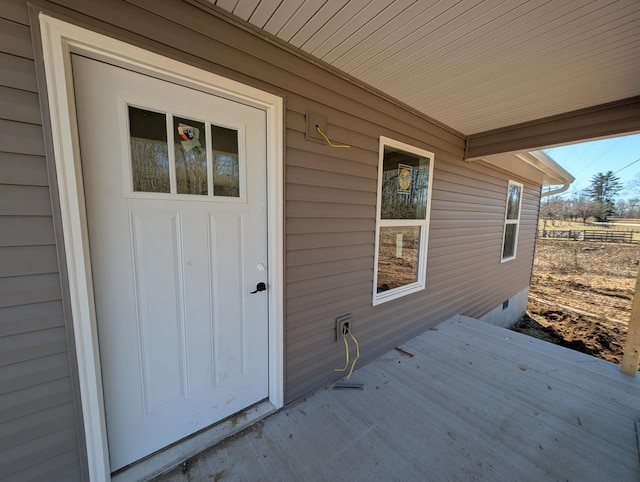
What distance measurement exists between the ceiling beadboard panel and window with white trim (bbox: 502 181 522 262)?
2.71 meters

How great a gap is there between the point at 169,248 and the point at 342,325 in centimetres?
141

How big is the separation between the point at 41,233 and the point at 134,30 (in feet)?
3.13

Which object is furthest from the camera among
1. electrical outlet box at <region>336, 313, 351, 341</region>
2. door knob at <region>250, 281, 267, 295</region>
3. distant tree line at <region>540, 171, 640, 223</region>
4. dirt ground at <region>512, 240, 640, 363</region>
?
distant tree line at <region>540, 171, 640, 223</region>

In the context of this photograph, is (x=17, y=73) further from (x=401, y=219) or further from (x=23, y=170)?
(x=401, y=219)

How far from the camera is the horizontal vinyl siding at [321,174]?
1167mm

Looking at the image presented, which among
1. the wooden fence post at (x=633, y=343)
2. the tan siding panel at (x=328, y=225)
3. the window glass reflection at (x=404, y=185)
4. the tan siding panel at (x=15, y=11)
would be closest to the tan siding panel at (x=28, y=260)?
the tan siding panel at (x=15, y=11)

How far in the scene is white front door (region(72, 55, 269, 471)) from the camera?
1.13 meters

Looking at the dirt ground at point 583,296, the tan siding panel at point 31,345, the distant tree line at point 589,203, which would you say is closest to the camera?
the tan siding panel at point 31,345

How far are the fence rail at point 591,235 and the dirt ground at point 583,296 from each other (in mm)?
851

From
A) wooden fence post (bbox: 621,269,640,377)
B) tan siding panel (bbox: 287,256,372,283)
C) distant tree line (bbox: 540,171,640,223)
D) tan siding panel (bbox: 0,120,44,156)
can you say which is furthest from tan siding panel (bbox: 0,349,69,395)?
distant tree line (bbox: 540,171,640,223)

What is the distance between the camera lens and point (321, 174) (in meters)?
1.76

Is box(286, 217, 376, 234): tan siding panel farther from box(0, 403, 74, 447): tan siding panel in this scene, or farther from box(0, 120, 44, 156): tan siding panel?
box(0, 403, 74, 447): tan siding panel

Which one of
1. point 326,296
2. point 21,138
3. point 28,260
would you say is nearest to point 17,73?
point 21,138

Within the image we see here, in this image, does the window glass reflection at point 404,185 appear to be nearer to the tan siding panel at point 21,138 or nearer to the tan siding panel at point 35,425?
the tan siding panel at point 21,138
